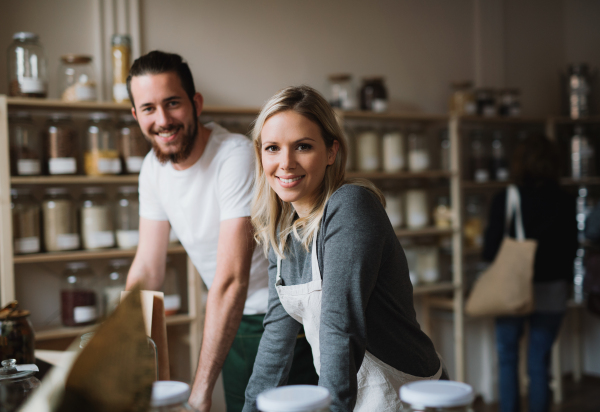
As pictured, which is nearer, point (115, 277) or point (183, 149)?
point (183, 149)

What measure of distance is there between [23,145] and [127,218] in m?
0.50

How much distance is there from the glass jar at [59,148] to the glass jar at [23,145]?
0.18 feet

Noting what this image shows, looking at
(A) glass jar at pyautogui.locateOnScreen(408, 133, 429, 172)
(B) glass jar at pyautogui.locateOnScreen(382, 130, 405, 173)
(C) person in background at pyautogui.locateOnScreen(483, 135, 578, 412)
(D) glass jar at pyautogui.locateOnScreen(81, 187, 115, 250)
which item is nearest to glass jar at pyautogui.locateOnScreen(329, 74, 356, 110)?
(B) glass jar at pyautogui.locateOnScreen(382, 130, 405, 173)

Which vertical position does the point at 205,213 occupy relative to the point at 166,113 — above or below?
below

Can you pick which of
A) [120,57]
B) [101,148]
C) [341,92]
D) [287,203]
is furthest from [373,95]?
[287,203]

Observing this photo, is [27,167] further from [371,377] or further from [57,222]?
[371,377]

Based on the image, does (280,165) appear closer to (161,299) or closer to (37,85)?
(161,299)

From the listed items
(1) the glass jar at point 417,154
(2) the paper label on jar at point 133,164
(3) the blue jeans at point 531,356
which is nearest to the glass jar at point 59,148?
(2) the paper label on jar at point 133,164

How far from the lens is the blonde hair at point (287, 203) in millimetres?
1024

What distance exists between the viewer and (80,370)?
448mm

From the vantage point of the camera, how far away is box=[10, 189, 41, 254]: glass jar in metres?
2.17

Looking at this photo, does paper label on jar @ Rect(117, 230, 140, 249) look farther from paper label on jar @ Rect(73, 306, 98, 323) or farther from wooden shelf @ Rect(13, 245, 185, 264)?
paper label on jar @ Rect(73, 306, 98, 323)

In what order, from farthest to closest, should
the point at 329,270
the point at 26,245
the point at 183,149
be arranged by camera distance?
the point at 26,245
the point at 183,149
the point at 329,270

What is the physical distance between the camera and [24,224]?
7.16ft
